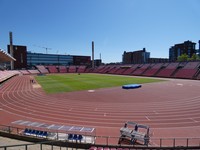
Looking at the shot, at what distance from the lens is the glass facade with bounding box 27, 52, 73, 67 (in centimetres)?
10838

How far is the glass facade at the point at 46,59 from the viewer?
108375mm

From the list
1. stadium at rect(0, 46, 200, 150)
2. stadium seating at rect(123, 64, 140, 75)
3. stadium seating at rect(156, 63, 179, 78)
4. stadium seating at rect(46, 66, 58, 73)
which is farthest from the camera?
stadium seating at rect(46, 66, 58, 73)

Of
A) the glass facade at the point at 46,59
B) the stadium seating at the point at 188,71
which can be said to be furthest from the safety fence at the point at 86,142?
the glass facade at the point at 46,59

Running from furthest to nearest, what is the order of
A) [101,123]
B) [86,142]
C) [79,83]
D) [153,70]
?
[153,70], [79,83], [101,123], [86,142]

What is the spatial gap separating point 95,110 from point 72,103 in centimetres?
402

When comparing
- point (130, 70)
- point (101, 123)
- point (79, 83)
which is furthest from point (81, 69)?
point (101, 123)

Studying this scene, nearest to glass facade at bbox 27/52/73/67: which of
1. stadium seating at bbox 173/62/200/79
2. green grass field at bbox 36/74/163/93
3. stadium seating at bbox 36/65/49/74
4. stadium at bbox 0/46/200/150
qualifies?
stadium seating at bbox 36/65/49/74

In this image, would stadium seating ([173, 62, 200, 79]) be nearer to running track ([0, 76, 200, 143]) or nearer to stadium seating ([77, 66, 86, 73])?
running track ([0, 76, 200, 143])

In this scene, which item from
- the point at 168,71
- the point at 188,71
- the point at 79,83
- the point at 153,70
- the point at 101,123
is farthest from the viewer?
the point at 153,70

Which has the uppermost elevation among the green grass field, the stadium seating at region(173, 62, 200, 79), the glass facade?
the glass facade

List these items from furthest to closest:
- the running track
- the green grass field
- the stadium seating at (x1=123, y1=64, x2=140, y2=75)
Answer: the stadium seating at (x1=123, y1=64, x2=140, y2=75) → the green grass field → the running track

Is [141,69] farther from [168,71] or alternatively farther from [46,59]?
[46,59]

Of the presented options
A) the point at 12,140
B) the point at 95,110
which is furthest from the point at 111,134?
the point at 12,140

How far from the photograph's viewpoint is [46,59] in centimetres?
11781
